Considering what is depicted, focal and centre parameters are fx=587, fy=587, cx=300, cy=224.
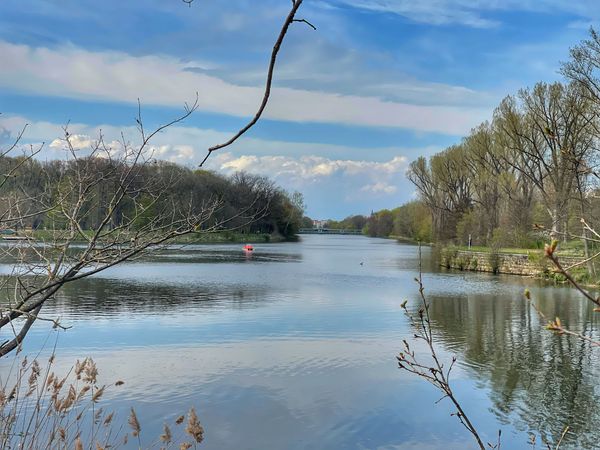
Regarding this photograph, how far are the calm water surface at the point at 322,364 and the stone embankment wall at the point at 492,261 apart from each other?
8.27m

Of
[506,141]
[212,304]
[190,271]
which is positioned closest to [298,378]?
[212,304]

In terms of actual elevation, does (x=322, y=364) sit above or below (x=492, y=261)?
below

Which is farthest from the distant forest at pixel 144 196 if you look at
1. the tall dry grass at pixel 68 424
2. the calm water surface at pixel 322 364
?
the tall dry grass at pixel 68 424

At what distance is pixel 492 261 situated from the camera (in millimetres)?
33875

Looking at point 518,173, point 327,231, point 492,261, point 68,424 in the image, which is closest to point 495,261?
point 492,261

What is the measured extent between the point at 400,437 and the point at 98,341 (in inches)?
301

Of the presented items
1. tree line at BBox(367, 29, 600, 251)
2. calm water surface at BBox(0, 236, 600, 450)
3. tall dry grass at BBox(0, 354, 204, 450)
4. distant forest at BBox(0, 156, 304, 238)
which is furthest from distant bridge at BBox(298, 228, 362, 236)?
tall dry grass at BBox(0, 354, 204, 450)

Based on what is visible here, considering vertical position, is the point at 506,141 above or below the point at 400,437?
above

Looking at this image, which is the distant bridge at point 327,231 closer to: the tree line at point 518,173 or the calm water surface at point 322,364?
the tree line at point 518,173

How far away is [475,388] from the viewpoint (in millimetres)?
10195

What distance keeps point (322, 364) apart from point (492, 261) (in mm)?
24717

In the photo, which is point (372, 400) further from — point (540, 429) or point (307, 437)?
point (540, 429)

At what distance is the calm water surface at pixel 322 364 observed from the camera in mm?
8320

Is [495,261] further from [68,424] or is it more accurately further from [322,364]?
[68,424]
